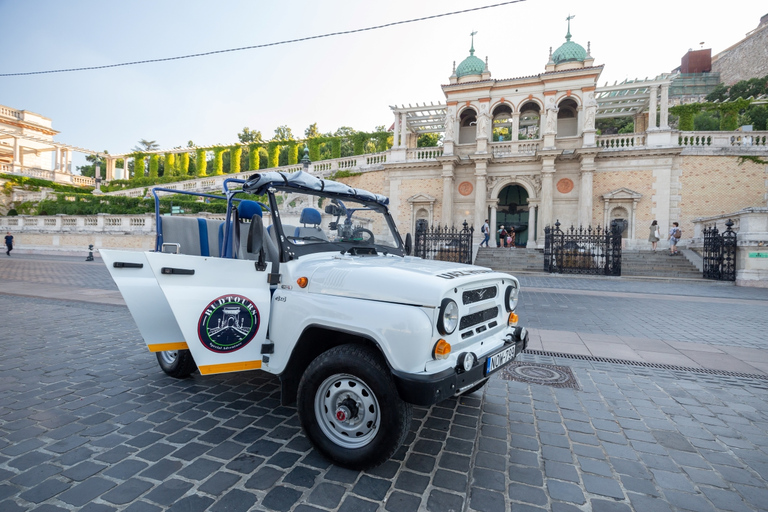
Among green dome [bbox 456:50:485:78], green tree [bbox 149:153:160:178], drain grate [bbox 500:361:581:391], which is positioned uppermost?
green dome [bbox 456:50:485:78]

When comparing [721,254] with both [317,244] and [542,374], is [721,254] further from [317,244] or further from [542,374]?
[317,244]

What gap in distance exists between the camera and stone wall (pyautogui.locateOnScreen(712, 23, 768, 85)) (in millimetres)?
50000

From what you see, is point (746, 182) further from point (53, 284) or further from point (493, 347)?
point (53, 284)

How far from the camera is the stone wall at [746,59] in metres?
50.0

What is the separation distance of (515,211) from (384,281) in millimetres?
31449

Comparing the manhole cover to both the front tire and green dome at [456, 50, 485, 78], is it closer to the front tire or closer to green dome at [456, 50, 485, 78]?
the front tire

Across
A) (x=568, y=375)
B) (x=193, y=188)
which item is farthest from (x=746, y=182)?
(x=193, y=188)

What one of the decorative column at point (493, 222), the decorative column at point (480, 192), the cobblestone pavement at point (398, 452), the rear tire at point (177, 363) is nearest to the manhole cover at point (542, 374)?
the cobblestone pavement at point (398, 452)

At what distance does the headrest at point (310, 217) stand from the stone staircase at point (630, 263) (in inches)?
610

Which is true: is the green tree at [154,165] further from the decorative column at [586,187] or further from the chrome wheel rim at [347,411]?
the chrome wheel rim at [347,411]

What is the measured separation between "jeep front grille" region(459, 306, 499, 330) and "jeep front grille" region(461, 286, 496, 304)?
0.37 feet

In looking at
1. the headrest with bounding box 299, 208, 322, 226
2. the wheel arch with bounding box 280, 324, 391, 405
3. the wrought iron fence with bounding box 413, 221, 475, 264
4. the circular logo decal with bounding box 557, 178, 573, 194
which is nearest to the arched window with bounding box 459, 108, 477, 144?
the circular logo decal with bounding box 557, 178, 573, 194

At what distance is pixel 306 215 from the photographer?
3727 mm

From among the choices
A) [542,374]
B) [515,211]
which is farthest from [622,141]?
[542,374]
